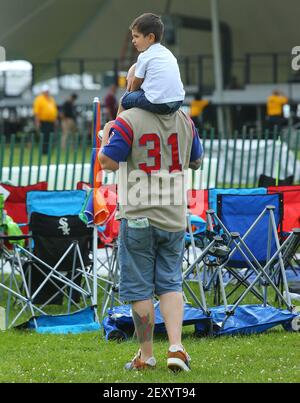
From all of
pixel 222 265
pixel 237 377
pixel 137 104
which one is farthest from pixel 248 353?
pixel 137 104

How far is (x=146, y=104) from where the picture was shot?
5531 millimetres

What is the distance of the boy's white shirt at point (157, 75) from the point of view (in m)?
5.52

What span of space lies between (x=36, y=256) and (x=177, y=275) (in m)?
2.56

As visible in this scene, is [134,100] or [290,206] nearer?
[134,100]

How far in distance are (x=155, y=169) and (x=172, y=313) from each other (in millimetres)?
808

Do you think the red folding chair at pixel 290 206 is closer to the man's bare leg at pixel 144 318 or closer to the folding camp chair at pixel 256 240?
the folding camp chair at pixel 256 240

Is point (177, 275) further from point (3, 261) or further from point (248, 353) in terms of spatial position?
point (3, 261)

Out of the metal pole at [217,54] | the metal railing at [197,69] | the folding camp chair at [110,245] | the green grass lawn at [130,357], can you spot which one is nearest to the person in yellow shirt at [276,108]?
the metal pole at [217,54]

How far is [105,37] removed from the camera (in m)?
34.9

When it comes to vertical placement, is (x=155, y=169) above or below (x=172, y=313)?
above

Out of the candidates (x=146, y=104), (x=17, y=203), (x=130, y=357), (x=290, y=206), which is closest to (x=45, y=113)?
(x=17, y=203)

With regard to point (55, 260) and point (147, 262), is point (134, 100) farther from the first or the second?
point (55, 260)

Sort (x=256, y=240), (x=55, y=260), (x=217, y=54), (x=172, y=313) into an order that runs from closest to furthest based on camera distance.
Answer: (x=172, y=313), (x=256, y=240), (x=55, y=260), (x=217, y=54)

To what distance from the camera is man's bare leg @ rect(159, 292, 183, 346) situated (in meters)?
5.62
